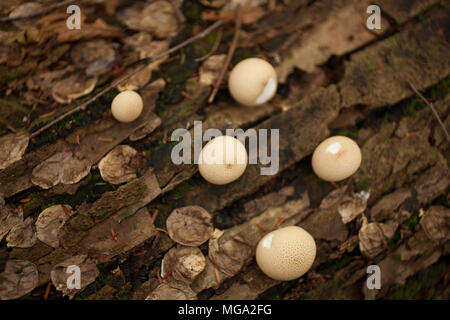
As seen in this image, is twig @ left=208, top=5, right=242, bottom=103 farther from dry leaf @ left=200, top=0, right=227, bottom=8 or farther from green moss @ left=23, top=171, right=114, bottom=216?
green moss @ left=23, top=171, right=114, bottom=216

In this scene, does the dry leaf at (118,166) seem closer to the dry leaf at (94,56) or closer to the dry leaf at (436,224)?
the dry leaf at (94,56)

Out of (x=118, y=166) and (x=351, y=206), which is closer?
(x=118, y=166)

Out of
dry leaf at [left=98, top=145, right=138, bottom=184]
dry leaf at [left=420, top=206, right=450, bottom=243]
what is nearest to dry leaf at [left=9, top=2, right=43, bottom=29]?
dry leaf at [left=98, top=145, right=138, bottom=184]

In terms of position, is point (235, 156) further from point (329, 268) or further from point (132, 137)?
point (329, 268)

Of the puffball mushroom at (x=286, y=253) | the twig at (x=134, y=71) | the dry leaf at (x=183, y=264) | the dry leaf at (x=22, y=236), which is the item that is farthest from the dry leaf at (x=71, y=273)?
the puffball mushroom at (x=286, y=253)

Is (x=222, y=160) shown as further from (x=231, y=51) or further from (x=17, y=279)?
(x=17, y=279)

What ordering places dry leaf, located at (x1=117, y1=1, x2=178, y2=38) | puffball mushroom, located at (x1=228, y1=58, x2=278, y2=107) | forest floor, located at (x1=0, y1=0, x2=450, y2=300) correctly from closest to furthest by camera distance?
1. forest floor, located at (x1=0, y1=0, x2=450, y2=300)
2. puffball mushroom, located at (x1=228, y1=58, x2=278, y2=107)
3. dry leaf, located at (x1=117, y1=1, x2=178, y2=38)

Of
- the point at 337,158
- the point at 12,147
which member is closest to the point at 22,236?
the point at 12,147
